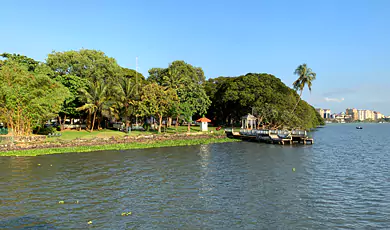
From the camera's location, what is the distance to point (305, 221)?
1252 centimetres

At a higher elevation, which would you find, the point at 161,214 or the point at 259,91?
the point at 259,91

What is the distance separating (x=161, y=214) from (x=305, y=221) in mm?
6314

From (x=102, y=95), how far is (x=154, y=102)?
381 inches

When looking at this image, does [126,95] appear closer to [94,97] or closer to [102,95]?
[102,95]

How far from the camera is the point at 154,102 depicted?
51.4m

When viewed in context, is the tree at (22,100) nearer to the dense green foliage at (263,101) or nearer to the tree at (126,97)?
the tree at (126,97)

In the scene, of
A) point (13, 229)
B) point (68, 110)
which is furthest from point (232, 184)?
point (68, 110)

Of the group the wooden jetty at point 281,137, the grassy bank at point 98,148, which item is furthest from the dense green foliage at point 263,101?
the grassy bank at point 98,148

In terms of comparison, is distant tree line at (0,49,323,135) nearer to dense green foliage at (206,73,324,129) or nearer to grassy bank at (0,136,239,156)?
dense green foliage at (206,73,324,129)

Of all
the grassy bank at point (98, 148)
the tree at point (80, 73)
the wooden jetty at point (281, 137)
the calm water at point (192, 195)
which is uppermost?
the tree at point (80, 73)

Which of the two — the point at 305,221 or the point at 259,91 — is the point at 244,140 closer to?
the point at 259,91

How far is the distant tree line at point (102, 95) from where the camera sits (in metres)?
37.9

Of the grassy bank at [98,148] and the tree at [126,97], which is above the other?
the tree at [126,97]

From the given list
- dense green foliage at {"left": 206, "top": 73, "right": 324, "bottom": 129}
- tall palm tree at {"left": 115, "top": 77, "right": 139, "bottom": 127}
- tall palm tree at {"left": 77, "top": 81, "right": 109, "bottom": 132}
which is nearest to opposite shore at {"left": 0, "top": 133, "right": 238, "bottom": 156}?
tall palm tree at {"left": 115, "top": 77, "right": 139, "bottom": 127}
